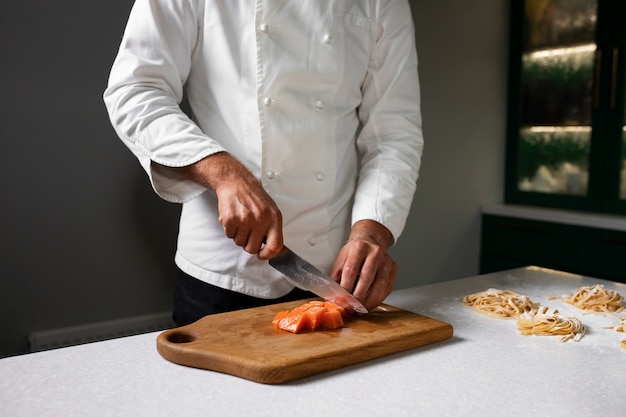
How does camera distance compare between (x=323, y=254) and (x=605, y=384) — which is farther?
(x=323, y=254)

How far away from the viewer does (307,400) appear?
31.7 inches

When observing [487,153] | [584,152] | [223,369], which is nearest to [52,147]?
[223,369]

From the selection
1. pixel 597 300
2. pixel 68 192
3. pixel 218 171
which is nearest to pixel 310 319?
pixel 218 171

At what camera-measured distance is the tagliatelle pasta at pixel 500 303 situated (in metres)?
1.21

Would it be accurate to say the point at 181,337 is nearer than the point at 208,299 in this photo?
Yes

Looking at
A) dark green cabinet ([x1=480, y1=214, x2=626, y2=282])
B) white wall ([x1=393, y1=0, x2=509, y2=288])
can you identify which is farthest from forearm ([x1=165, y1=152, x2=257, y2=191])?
dark green cabinet ([x1=480, y1=214, x2=626, y2=282])

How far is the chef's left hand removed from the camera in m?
1.18

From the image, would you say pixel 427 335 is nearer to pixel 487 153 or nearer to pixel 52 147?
pixel 52 147

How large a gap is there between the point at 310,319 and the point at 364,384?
0.19 metres

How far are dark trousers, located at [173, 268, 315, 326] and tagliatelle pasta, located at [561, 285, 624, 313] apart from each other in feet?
1.92

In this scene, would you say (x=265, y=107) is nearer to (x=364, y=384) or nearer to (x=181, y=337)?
(x=181, y=337)

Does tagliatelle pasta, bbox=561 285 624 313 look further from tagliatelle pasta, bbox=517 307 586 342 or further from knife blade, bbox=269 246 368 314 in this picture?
knife blade, bbox=269 246 368 314

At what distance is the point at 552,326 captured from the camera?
3.57 feet

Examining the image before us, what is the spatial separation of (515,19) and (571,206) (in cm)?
122
